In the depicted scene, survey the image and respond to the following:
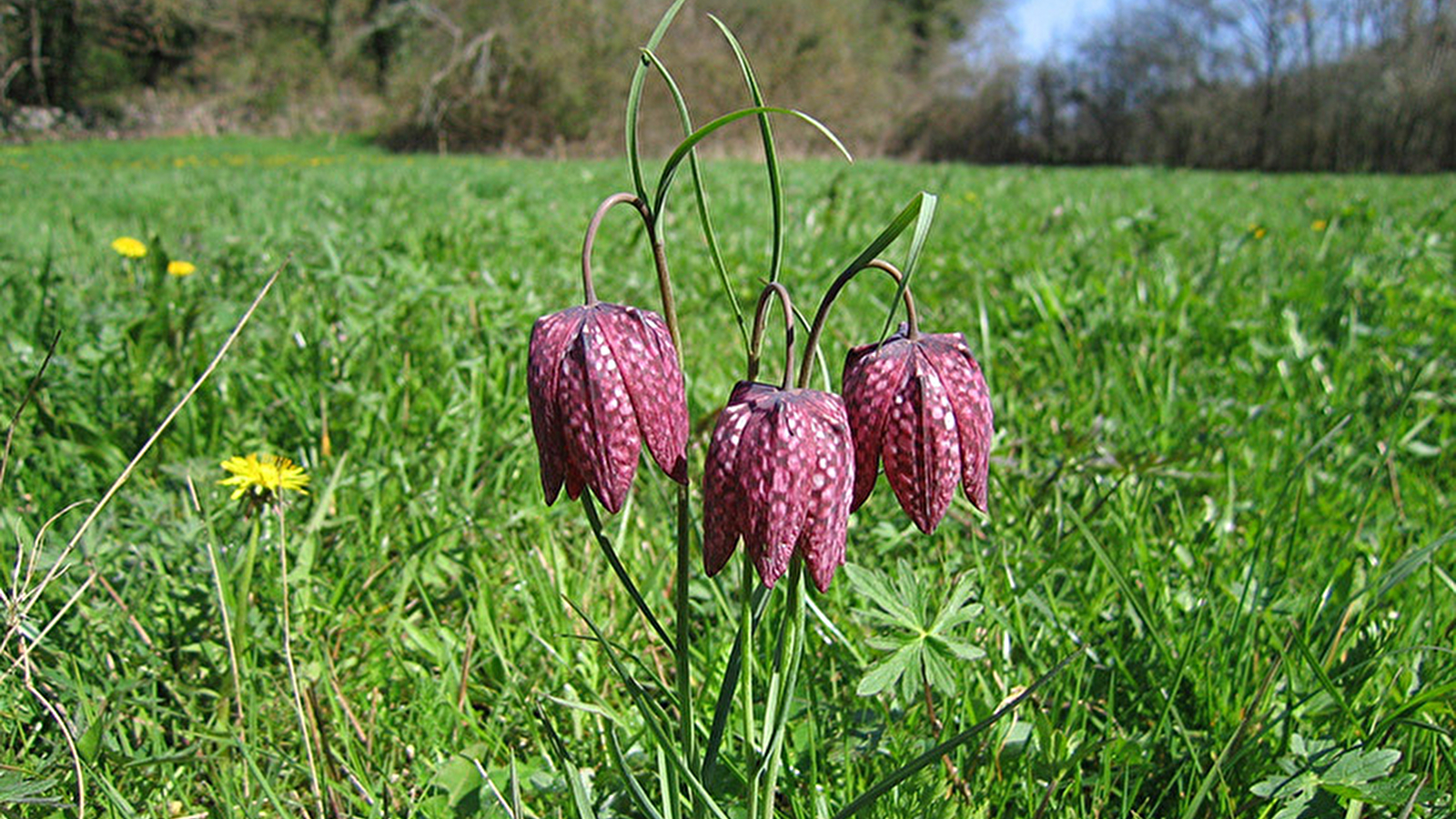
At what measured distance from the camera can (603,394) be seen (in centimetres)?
57

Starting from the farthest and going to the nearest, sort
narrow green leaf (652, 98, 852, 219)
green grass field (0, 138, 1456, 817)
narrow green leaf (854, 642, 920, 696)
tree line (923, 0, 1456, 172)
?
tree line (923, 0, 1456, 172) < green grass field (0, 138, 1456, 817) < narrow green leaf (854, 642, 920, 696) < narrow green leaf (652, 98, 852, 219)

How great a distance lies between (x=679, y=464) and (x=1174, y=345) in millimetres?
1719

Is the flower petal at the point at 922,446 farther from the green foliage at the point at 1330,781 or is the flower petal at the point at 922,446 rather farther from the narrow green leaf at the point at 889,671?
the green foliage at the point at 1330,781

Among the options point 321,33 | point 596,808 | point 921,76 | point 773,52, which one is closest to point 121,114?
point 321,33

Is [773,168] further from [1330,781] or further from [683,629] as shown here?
[1330,781]

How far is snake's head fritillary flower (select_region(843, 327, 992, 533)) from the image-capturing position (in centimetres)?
59

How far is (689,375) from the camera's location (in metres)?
1.89

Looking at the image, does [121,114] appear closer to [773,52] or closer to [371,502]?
[773,52]

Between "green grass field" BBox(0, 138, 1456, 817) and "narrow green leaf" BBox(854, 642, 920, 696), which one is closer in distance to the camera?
"narrow green leaf" BBox(854, 642, 920, 696)

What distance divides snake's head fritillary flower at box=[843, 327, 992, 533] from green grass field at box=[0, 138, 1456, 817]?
23 cm

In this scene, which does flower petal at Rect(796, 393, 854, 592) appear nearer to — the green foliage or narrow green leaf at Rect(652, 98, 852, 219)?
narrow green leaf at Rect(652, 98, 852, 219)

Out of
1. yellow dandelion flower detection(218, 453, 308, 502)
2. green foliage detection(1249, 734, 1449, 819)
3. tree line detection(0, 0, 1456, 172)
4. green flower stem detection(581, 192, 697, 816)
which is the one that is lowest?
green foliage detection(1249, 734, 1449, 819)

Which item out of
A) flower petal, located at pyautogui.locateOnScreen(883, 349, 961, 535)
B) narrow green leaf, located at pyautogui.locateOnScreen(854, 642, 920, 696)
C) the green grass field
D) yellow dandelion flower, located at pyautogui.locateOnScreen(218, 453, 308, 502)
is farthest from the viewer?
yellow dandelion flower, located at pyautogui.locateOnScreen(218, 453, 308, 502)

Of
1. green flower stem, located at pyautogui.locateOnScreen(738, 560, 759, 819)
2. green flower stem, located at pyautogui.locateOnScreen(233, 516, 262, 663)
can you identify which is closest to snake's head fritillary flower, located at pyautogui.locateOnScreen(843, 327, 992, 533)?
green flower stem, located at pyautogui.locateOnScreen(738, 560, 759, 819)
